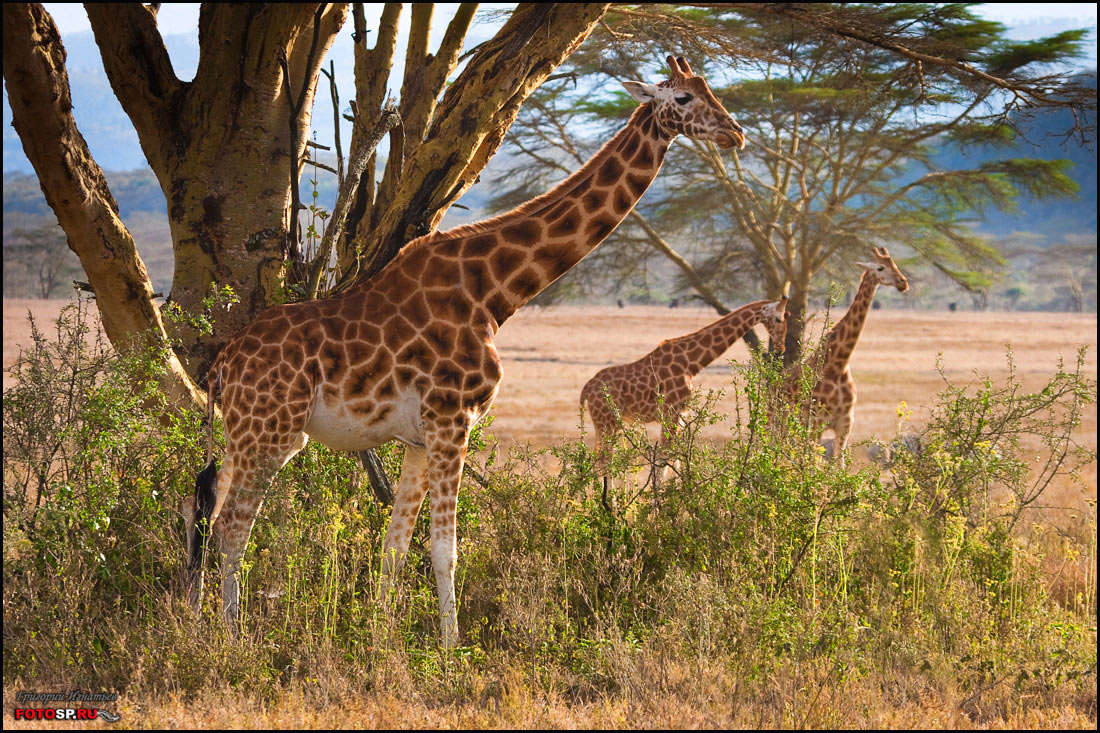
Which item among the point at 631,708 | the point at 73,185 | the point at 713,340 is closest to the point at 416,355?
the point at 631,708

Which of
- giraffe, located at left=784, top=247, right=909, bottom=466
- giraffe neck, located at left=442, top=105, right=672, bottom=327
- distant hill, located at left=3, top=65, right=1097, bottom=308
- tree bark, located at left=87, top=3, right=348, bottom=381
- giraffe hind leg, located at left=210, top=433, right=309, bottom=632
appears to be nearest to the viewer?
giraffe hind leg, located at left=210, top=433, right=309, bottom=632

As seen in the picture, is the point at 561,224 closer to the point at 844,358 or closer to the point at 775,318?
the point at 775,318

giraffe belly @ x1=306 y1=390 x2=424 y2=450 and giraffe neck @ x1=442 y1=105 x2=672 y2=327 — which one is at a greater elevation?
giraffe neck @ x1=442 y1=105 x2=672 y2=327

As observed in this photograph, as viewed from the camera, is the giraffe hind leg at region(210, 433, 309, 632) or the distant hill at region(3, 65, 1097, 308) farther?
the distant hill at region(3, 65, 1097, 308)

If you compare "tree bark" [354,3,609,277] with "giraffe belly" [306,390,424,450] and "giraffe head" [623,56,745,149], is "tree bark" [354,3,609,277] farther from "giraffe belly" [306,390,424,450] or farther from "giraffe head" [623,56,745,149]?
"giraffe belly" [306,390,424,450]

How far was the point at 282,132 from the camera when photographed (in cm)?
609

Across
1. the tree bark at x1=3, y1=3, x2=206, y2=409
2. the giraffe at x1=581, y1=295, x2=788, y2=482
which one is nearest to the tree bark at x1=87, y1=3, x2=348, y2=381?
the tree bark at x1=3, y1=3, x2=206, y2=409

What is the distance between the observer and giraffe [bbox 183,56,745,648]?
183 inches

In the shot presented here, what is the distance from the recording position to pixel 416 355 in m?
4.75

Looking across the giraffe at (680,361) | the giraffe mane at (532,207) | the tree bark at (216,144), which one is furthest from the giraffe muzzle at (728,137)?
the giraffe at (680,361)

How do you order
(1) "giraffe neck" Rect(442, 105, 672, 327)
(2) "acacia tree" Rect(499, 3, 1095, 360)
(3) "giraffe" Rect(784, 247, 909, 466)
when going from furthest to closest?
(2) "acacia tree" Rect(499, 3, 1095, 360), (3) "giraffe" Rect(784, 247, 909, 466), (1) "giraffe neck" Rect(442, 105, 672, 327)

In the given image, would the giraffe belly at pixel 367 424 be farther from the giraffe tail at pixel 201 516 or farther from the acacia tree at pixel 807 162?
the acacia tree at pixel 807 162

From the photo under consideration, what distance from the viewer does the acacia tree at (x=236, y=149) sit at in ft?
18.3

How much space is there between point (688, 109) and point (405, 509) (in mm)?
2460
